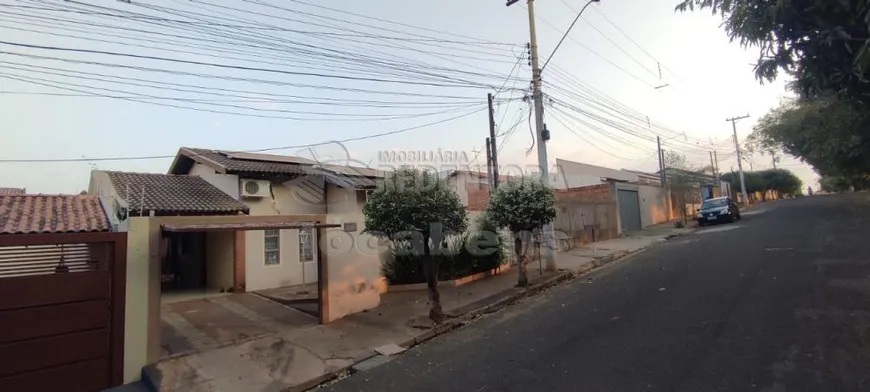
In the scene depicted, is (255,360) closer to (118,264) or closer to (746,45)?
(118,264)

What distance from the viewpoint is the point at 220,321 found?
9070 mm

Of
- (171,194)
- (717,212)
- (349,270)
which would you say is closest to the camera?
(349,270)

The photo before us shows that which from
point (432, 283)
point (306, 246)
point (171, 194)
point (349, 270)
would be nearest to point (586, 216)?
point (306, 246)

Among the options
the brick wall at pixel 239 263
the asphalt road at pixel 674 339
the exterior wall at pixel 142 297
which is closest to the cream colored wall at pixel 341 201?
the brick wall at pixel 239 263

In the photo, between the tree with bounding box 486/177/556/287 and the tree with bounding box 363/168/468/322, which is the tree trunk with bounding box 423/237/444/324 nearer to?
the tree with bounding box 363/168/468/322

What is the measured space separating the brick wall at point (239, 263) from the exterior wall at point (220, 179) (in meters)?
1.48

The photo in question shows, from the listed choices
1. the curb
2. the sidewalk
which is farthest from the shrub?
the curb

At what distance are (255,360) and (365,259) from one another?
11.1 feet

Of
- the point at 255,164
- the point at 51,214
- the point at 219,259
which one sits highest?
the point at 255,164

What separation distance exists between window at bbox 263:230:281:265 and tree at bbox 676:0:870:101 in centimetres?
1213

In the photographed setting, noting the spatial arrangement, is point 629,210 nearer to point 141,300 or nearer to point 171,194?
point 171,194

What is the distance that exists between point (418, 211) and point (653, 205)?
84.2 feet

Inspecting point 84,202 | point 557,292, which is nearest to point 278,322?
point 84,202

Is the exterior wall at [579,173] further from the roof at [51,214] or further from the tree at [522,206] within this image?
the roof at [51,214]
